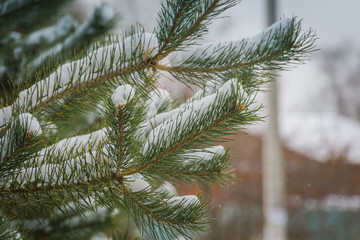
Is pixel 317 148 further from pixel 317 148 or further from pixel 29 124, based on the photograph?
pixel 29 124

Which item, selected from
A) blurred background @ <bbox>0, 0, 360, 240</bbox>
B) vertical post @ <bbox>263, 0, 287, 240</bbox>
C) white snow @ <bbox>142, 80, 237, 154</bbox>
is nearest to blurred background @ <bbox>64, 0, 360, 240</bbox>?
blurred background @ <bbox>0, 0, 360, 240</bbox>

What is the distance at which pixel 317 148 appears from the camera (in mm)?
3637

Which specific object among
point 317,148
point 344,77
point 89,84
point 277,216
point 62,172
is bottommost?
point 277,216

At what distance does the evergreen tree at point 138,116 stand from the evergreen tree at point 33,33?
36 centimetres

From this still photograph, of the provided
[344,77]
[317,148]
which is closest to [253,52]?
[317,148]

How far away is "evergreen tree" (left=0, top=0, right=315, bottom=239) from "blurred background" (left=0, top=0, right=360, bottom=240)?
3.12m

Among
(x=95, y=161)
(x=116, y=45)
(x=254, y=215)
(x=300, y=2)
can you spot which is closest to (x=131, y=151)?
(x=95, y=161)

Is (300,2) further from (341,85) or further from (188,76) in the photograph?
(188,76)

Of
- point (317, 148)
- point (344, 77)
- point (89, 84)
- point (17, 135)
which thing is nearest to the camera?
point (17, 135)

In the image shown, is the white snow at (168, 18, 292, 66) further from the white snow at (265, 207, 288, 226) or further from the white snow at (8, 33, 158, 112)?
the white snow at (265, 207, 288, 226)

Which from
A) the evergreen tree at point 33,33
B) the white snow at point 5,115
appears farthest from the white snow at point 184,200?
the evergreen tree at point 33,33

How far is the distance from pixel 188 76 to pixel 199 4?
11cm

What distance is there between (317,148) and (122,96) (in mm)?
3735

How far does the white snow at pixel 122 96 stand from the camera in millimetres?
340
